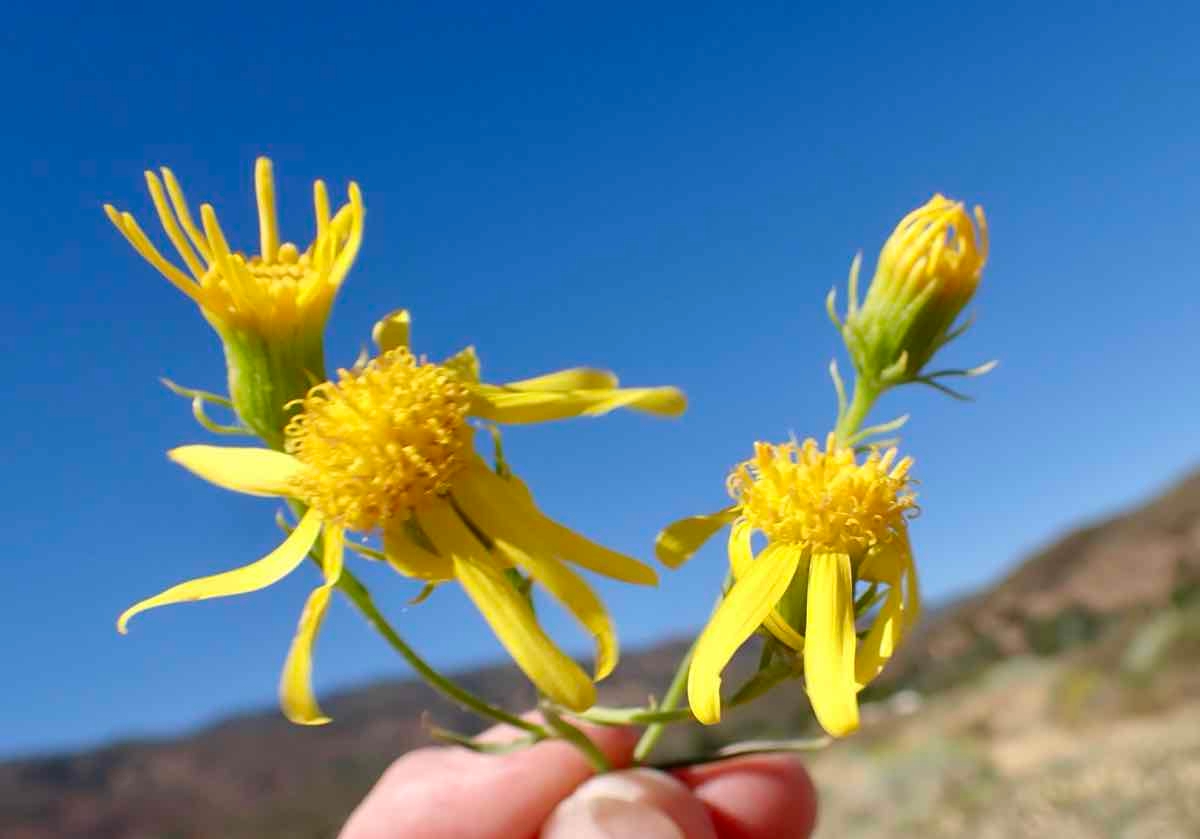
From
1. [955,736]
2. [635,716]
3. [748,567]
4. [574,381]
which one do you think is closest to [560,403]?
[574,381]

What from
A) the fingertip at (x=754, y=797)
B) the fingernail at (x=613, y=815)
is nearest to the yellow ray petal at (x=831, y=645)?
the fingernail at (x=613, y=815)

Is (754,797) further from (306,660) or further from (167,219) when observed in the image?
(167,219)

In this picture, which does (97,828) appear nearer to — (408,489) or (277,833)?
(277,833)

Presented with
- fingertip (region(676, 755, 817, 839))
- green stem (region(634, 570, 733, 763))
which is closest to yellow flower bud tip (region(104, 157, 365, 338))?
green stem (region(634, 570, 733, 763))

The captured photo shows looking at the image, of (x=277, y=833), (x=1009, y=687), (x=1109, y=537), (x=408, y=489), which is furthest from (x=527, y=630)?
(x=1109, y=537)

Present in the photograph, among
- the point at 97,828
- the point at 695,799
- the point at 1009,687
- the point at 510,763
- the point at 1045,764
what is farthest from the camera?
the point at 97,828

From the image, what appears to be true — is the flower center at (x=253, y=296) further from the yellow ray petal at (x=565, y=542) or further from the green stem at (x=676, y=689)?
the green stem at (x=676, y=689)

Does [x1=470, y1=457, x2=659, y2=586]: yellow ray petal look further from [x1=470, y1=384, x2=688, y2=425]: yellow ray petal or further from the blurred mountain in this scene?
the blurred mountain
